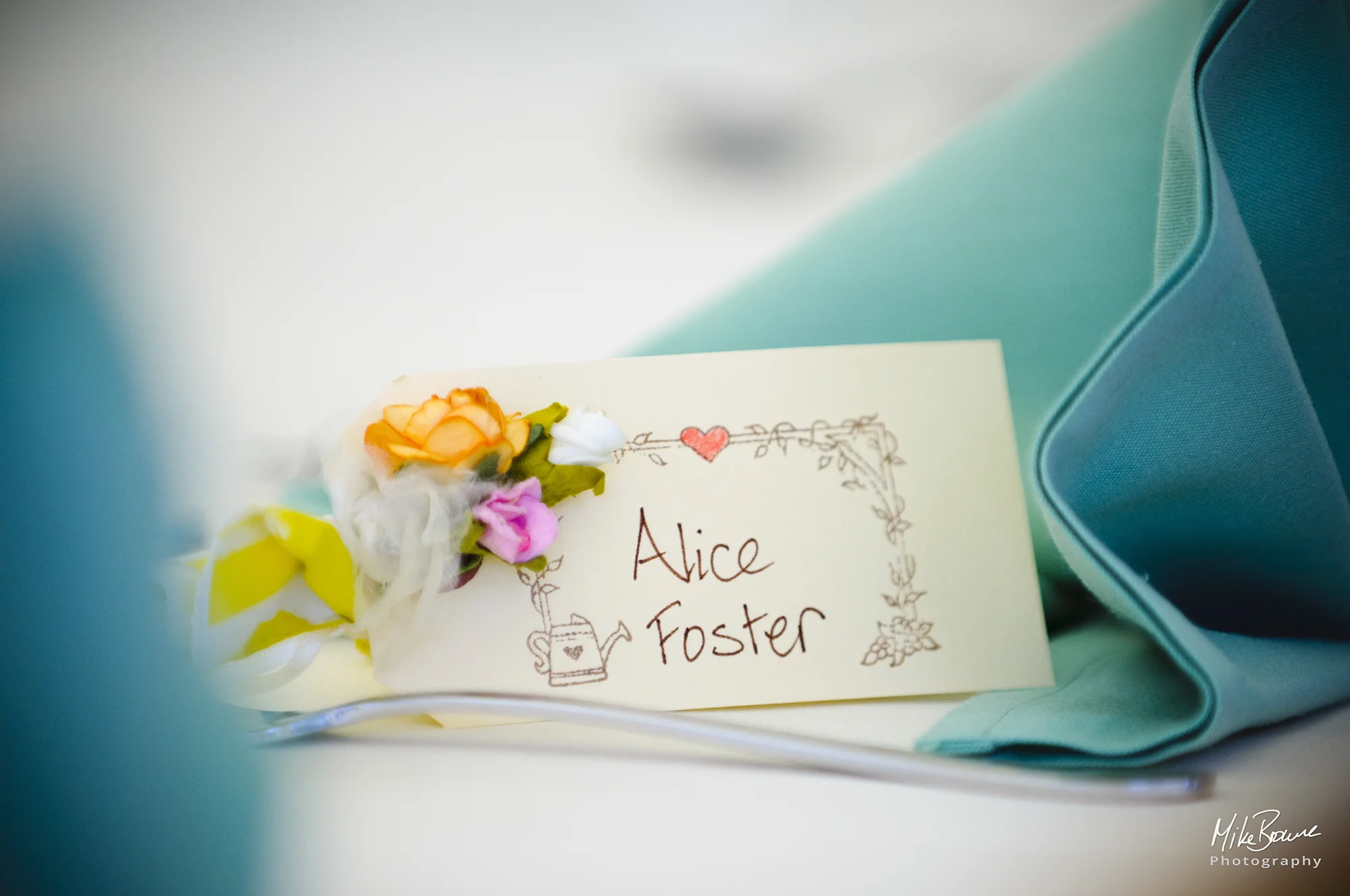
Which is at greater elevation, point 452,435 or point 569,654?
point 452,435

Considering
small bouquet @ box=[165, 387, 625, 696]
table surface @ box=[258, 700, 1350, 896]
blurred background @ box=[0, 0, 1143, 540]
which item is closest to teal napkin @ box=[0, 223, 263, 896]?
table surface @ box=[258, 700, 1350, 896]

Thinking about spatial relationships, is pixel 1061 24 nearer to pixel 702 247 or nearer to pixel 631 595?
pixel 702 247

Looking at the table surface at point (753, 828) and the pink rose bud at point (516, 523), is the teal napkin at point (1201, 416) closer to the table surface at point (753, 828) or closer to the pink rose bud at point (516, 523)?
the table surface at point (753, 828)

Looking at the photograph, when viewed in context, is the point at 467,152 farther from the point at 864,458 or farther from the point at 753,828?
the point at 753,828

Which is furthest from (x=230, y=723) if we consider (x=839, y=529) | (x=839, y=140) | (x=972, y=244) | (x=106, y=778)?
(x=839, y=140)

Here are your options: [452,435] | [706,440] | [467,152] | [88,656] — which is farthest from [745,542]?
[467,152]

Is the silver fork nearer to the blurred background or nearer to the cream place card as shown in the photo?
the cream place card

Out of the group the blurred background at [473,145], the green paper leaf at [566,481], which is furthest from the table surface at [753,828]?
the blurred background at [473,145]
